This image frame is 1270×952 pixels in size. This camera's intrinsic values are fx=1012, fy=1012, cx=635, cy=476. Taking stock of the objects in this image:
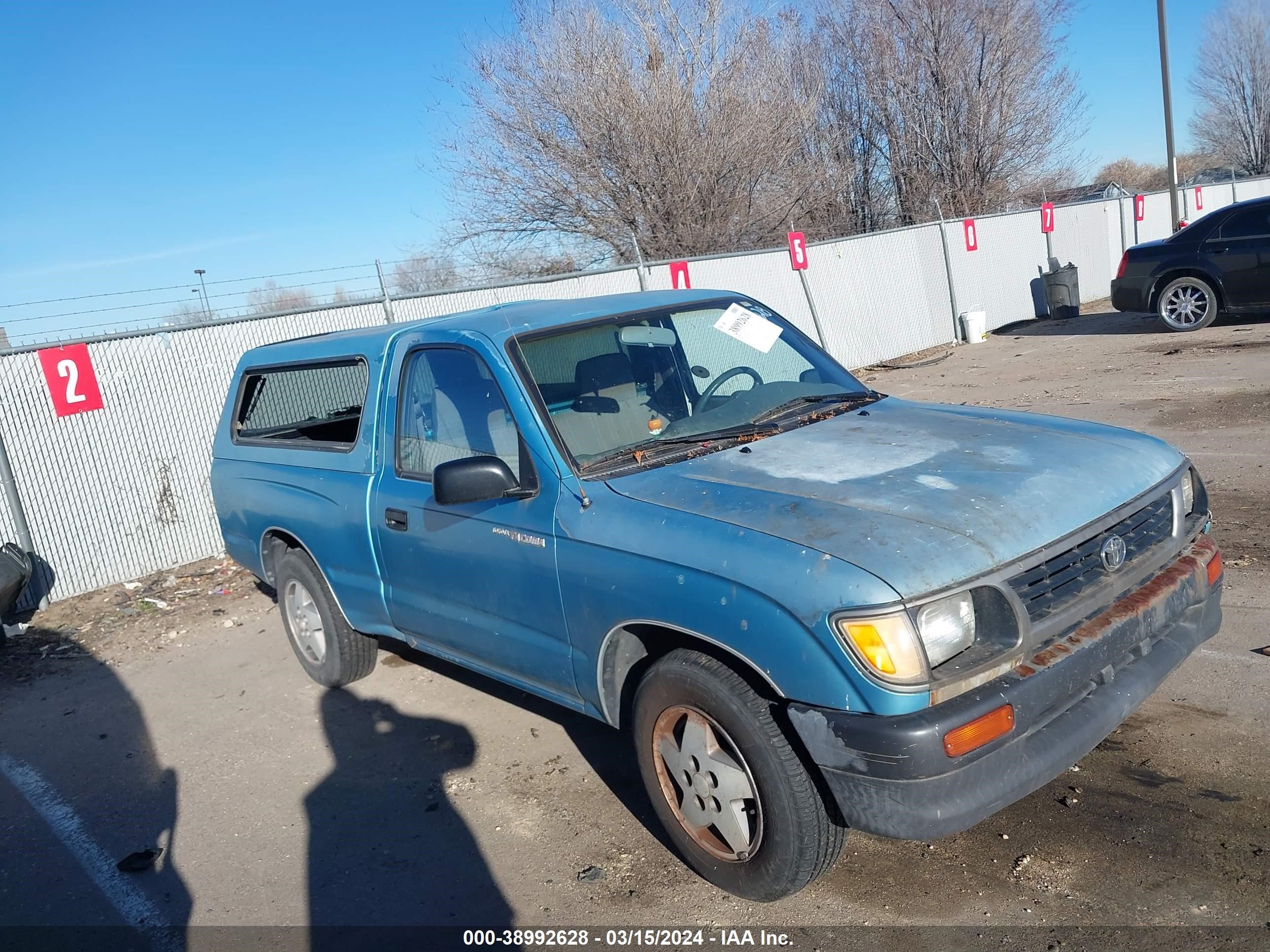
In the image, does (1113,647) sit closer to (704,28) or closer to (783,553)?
(783,553)

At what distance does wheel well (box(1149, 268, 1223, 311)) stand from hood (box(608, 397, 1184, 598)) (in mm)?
11389

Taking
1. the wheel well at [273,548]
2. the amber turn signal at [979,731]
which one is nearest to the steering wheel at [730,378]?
the amber turn signal at [979,731]

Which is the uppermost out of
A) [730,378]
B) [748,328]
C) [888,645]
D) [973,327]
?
[748,328]

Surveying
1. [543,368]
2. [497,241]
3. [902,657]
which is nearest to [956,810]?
[902,657]

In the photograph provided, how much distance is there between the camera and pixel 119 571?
8.60m

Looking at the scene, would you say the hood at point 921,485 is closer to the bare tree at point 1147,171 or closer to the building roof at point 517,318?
the building roof at point 517,318

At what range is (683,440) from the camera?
12.5 ft

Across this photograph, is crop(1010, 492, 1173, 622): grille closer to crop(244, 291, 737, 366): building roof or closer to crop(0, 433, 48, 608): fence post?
crop(244, 291, 737, 366): building roof

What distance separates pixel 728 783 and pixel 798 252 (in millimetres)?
12541

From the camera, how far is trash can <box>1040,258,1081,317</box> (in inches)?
729

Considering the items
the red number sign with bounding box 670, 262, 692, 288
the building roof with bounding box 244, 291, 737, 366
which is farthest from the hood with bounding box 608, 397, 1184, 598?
the red number sign with bounding box 670, 262, 692, 288

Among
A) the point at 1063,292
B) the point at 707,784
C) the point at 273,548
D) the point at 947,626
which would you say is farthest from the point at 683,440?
the point at 1063,292

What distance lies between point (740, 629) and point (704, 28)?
20.3 metres

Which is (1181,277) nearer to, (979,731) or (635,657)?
(635,657)
